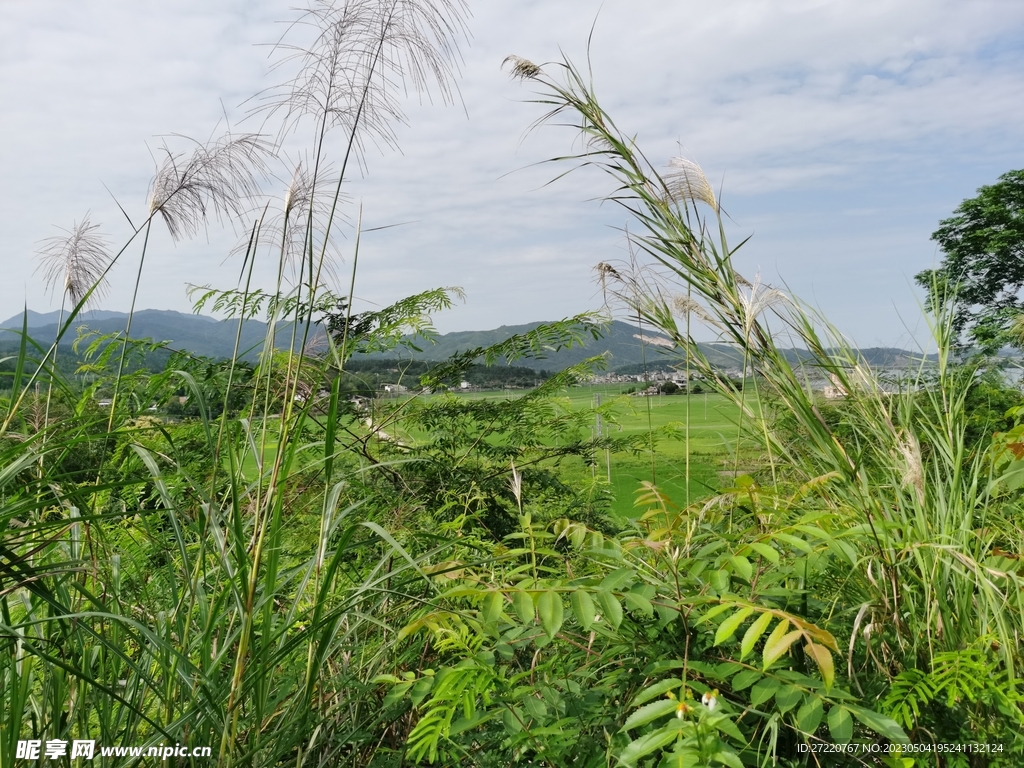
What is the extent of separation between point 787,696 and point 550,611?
1.13ft

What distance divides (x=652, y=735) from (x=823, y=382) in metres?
1.02

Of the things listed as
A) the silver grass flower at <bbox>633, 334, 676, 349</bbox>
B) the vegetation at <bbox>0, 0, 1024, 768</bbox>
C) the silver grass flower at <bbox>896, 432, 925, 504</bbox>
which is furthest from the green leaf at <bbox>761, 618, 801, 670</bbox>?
the silver grass flower at <bbox>633, 334, 676, 349</bbox>

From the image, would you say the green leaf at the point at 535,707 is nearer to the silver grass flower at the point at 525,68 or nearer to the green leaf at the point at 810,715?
the green leaf at the point at 810,715

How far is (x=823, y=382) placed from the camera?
1559mm

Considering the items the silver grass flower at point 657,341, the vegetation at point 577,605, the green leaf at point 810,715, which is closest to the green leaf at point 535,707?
the vegetation at point 577,605

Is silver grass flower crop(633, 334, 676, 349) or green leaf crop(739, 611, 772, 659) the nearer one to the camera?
green leaf crop(739, 611, 772, 659)

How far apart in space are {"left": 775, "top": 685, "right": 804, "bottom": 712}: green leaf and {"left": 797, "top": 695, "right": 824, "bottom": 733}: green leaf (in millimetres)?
13

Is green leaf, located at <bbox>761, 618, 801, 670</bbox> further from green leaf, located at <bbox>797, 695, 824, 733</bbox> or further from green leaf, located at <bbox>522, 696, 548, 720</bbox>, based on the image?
green leaf, located at <bbox>522, 696, 548, 720</bbox>

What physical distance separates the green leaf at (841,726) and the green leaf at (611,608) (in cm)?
30

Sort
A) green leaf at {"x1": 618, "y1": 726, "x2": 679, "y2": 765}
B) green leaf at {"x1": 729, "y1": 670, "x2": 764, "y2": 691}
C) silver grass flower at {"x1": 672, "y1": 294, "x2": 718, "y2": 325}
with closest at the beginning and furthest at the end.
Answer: green leaf at {"x1": 618, "y1": 726, "x2": 679, "y2": 765} < green leaf at {"x1": 729, "y1": 670, "x2": 764, "y2": 691} < silver grass flower at {"x1": 672, "y1": 294, "x2": 718, "y2": 325}

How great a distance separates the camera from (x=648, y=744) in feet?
2.66

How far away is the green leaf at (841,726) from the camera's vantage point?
0.83 meters

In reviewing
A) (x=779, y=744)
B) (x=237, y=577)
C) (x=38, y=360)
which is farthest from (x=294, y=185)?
(x=779, y=744)

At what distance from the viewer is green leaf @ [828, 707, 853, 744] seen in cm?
83
